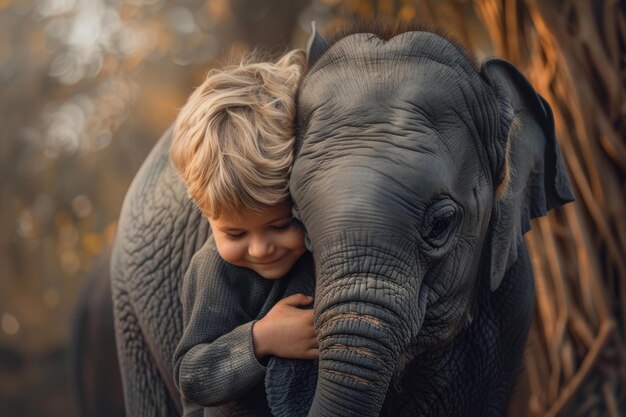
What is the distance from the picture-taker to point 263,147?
200 centimetres

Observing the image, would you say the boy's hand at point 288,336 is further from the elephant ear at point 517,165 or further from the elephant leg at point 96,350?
the elephant leg at point 96,350

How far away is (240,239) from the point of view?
2.02 m

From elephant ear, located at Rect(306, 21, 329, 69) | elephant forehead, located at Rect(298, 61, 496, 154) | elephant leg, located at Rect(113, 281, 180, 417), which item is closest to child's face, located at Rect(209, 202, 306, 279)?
elephant forehead, located at Rect(298, 61, 496, 154)

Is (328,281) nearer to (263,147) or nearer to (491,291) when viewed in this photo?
(263,147)

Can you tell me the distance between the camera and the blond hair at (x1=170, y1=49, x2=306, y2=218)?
6.44 ft

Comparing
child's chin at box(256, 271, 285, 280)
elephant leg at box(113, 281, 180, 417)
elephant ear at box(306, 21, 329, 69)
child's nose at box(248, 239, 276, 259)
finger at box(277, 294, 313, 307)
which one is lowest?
elephant leg at box(113, 281, 180, 417)

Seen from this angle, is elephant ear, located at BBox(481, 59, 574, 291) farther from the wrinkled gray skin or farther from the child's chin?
the child's chin

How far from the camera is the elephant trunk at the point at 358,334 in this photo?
69.6 inches

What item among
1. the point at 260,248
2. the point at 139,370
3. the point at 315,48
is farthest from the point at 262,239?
the point at 139,370

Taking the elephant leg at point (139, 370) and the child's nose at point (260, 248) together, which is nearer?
the child's nose at point (260, 248)

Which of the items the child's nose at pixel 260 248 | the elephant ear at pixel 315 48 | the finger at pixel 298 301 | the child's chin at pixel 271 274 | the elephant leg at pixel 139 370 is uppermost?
the elephant ear at pixel 315 48

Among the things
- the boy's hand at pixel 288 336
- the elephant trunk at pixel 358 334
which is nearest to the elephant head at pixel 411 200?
the elephant trunk at pixel 358 334

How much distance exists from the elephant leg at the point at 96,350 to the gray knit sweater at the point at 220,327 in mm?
1306

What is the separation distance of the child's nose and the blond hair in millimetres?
65
